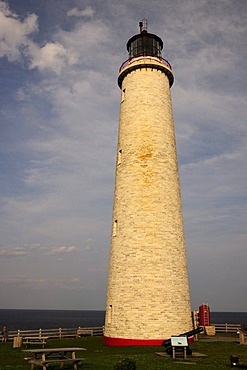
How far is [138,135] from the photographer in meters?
20.5

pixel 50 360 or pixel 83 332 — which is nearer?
pixel 50 360

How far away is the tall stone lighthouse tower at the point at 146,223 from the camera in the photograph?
58.4 ft

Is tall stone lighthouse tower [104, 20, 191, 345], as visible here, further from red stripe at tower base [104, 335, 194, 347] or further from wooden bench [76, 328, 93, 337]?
wooden bench [76, 328, 93, 337]

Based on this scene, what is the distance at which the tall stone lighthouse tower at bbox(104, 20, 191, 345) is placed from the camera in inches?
701

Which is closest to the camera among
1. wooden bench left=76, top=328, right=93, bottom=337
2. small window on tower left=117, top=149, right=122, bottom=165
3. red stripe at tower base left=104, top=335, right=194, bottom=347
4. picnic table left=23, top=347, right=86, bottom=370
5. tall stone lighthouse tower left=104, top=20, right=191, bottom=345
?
picnic table left=23, top=347, right=86, bottom=370

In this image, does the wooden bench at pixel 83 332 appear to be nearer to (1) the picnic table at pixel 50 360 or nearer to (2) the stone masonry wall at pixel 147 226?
(2) the stone masonry wall at pixel 147 226

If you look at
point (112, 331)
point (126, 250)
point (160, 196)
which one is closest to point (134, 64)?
point (160, 196)

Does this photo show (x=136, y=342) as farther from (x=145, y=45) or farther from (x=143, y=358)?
(x=145, y=45)

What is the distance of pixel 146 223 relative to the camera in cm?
1881

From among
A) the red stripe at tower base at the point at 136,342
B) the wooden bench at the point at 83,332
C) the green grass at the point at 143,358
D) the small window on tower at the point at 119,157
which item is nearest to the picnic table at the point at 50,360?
the green grass at the point at 143,358

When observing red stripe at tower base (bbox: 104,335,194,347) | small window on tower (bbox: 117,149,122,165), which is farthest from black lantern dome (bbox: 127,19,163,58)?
red stripe at tower base (bbox: 104,335,194,347)

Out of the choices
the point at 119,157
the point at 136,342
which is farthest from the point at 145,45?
the point at 136,342

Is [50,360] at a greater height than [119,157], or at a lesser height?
lesser

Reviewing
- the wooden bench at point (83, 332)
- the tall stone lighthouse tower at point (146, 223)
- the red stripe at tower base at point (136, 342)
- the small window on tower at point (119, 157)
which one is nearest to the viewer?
the red stripe at tower base at point (136, 342)
